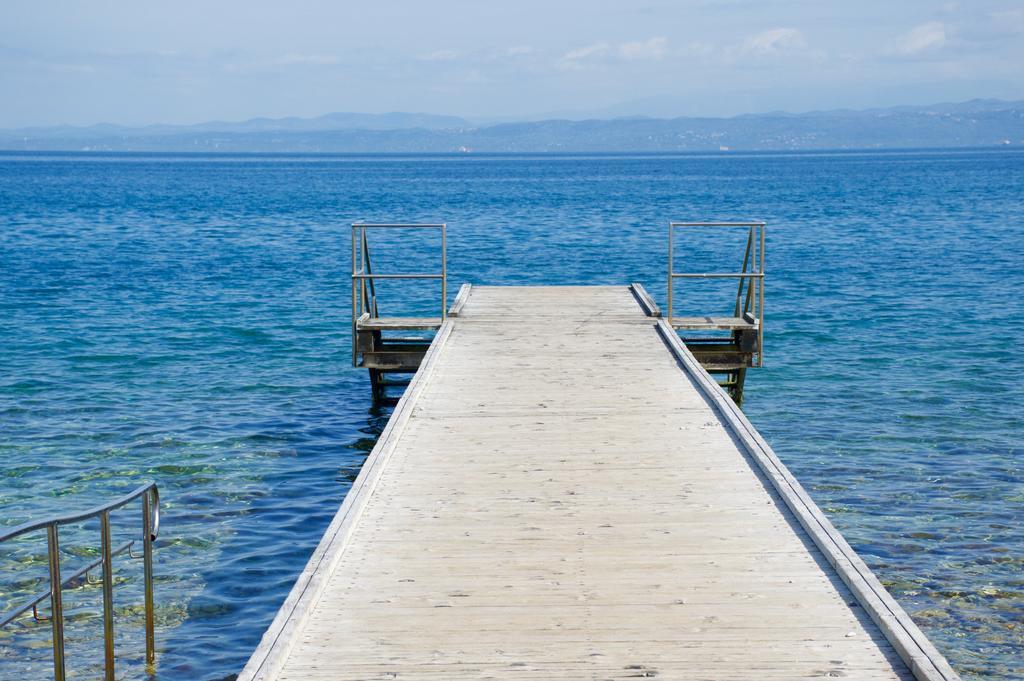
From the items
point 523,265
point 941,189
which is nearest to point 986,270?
point 523,265

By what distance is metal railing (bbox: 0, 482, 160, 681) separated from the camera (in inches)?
219

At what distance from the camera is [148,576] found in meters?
7.35

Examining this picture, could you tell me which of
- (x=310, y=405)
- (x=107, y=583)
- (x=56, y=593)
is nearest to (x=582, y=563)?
(x=107, y=583)

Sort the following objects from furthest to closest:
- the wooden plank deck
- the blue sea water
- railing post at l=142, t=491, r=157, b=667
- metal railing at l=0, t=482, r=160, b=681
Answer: the blue sea water
railing post at l=142, t=491, r=157, b=667
the wooden plank deck
metal railing at l=0, t=482, r=160, b=681

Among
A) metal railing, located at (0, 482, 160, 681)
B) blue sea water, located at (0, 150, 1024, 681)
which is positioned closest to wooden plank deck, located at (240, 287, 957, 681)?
metal railing, located at (0, 482, 160, 681)

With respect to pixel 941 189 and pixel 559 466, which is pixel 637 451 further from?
pixel 941 189

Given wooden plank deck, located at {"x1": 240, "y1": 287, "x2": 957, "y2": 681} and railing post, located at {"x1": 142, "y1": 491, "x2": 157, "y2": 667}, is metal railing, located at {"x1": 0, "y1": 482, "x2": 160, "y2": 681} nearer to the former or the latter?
railing post, located at {"x1": 142, "y1": 491, "x2": 157, "y2": 667}

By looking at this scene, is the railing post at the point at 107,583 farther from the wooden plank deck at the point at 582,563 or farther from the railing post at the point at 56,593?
the wooden plank deck at the point at 582,563

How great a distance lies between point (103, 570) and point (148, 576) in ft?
2.88

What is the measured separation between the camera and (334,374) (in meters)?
19.2

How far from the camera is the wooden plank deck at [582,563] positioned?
568 cm

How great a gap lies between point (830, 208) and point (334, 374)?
160ft

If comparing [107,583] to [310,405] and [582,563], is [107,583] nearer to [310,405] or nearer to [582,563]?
[582,563]

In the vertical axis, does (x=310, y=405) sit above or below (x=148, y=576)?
below
